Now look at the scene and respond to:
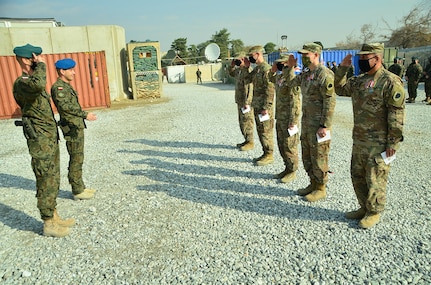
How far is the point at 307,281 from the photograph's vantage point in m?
2.51

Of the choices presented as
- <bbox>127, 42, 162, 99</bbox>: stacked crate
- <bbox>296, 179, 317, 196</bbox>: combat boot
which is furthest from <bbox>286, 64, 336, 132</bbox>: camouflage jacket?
Answer: <bbox>127, 42, 162, 99</bbox>: stacked crate

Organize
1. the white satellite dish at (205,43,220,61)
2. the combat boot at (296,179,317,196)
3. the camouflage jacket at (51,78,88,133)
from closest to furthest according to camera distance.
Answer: the camouflage jacket at (51,78,88,133)
the combat boot at (296,179,317,196)
the white satellite dish at (205,43,220,61)

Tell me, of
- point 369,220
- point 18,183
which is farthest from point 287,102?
point 18,183

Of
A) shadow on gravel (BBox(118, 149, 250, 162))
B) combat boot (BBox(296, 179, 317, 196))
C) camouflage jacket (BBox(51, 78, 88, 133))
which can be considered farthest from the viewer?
shadow on gravel (BBox(118, 149, 250, 162))

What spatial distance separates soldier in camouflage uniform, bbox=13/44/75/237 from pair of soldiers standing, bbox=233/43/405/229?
3098 mm

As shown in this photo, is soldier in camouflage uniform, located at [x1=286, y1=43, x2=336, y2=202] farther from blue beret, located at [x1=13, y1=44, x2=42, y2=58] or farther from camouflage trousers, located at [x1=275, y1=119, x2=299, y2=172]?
blue beret, located at [x1=13, y1=44, x2=42, y2=58]

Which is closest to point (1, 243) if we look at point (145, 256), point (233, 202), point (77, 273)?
point (77, 273)

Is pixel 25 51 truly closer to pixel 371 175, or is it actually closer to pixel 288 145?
pixel 288 145

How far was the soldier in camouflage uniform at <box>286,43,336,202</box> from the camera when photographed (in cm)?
357

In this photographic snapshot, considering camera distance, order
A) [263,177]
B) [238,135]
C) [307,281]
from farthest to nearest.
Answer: [238,135], [263,177], [307,281]

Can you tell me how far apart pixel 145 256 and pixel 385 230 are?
8.41 feet

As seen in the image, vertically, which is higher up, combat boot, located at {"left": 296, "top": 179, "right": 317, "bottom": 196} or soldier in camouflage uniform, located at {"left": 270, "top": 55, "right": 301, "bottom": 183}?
soldier in camouflage uniform, located at {"left": 270, "top": 55, "right": 301, "bottom": 183}

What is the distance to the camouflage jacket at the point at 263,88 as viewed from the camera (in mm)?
5129

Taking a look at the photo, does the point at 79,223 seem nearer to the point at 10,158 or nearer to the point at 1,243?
the point at 1,243
